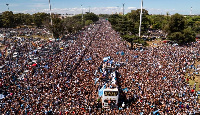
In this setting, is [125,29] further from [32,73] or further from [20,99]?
[20,99]

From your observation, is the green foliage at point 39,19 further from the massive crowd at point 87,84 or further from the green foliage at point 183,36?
the green foliage at point 183,36

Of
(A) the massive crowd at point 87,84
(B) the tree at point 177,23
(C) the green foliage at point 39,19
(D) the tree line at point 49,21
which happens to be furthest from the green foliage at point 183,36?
(C) the green foliage at point 39,19

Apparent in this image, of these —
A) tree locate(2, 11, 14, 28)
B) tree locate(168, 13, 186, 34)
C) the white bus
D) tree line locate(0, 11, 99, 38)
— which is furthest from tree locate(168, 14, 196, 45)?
tree locate(2, 11, 14, 28)

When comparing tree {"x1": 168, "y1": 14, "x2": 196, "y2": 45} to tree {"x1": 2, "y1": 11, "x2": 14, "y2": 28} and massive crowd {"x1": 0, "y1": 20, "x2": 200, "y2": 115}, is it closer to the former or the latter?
massive crowd {"x1": 0, "y1": 20, "x2": 200, "y2": 115}

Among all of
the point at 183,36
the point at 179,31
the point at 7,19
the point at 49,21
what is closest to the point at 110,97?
the point at 183,36

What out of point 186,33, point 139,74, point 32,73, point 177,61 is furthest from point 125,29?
point 32,73

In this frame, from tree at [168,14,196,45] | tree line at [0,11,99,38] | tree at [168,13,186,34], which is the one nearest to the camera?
tree at [168,14,196,45]
